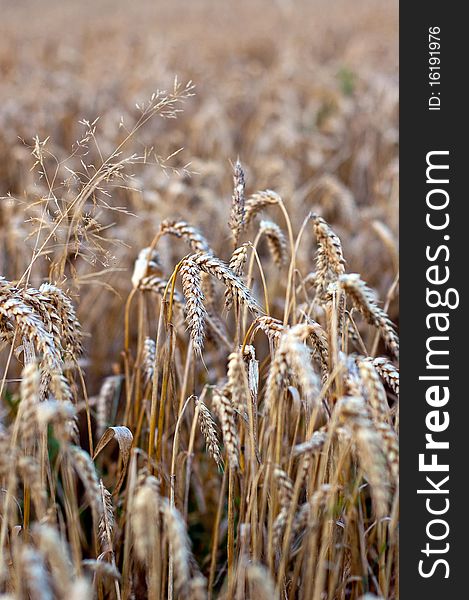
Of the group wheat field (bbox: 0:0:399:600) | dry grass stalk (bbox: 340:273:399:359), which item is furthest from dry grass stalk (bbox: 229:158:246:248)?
dry grass stalk (bbox: 340:273:399:359)

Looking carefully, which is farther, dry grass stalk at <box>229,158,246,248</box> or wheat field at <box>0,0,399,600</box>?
dry grass stalk at <box>229,158,246,248</box>

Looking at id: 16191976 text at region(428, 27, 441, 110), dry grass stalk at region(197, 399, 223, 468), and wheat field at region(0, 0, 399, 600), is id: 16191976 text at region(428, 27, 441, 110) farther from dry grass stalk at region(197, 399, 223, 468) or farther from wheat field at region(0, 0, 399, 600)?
dry grass stalk at region(197, 399, 223, 468)

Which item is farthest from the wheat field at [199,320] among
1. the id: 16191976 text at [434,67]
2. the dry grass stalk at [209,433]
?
the id: 16191976 text at [434,67]

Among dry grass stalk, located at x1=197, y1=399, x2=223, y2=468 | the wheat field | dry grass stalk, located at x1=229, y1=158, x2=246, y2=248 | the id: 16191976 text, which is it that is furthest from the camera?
the id: 16191976 text

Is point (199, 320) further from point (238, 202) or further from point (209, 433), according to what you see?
point (238, 202)

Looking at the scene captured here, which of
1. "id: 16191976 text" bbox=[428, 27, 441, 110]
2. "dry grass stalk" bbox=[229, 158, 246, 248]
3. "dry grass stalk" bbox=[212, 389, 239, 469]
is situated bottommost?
"dry grass stalk" bbox=[212, 389, 239, 469]

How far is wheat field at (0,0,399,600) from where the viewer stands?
1.22 meters

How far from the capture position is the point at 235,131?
16.6ft

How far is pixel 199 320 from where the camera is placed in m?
1.38

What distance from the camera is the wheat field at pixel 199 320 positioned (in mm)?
1225

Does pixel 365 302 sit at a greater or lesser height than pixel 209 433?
greater

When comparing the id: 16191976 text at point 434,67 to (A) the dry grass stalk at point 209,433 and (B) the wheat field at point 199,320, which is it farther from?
(A) the dry grass stalk at point 209,433

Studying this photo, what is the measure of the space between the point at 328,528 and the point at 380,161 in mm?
3489

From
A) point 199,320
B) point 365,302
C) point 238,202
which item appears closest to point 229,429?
point 199,320
